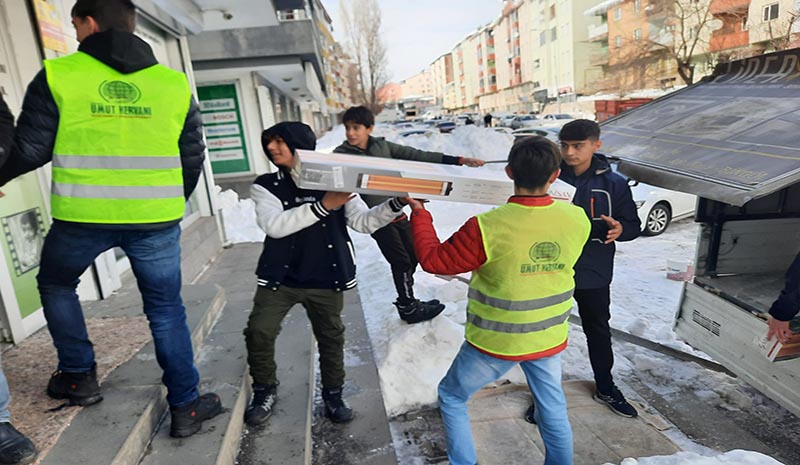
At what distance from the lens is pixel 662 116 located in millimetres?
3748

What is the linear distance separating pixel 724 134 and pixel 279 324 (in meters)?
2.94

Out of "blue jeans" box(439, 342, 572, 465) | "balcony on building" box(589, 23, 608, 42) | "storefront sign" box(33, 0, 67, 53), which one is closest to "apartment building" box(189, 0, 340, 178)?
"storefront sign" box(33, 0, 67, 53)

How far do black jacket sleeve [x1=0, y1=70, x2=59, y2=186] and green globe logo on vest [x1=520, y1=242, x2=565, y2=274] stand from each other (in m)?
2.04

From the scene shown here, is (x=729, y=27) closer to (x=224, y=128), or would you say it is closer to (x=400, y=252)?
(x=224, y=128)

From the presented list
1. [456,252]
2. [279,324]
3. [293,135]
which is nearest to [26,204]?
[279,324]

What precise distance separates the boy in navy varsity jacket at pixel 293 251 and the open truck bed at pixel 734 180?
5.84ft

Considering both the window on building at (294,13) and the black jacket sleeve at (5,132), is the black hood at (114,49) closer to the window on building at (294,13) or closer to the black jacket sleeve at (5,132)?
the black jacket sleeve at (5,132)

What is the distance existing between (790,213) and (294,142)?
3923mm

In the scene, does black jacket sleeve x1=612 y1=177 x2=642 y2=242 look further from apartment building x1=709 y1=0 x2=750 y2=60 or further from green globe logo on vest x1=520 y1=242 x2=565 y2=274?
apartment building x1=709 y1=0 x2=750 y2=60

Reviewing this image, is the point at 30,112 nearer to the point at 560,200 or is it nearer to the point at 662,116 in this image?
the point at 560,200

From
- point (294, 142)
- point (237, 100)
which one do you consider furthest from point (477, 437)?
point (237, 100)

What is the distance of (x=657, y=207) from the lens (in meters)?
8.53

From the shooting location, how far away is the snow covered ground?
134 inches

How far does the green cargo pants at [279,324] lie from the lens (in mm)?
2596
